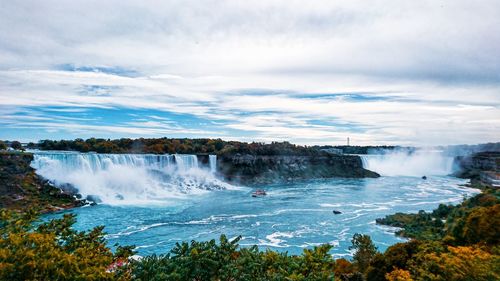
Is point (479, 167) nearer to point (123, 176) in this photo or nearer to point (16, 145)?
point (123, 176)

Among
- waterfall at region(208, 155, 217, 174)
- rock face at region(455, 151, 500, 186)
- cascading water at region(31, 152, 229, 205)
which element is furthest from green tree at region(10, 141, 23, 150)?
rock face at region(455, 151, 500, 186)

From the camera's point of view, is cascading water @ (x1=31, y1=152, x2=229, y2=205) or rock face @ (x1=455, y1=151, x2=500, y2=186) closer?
cascading water @ (x1=31, y1=152, x2=229, y2=205)

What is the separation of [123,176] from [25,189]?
11.2m

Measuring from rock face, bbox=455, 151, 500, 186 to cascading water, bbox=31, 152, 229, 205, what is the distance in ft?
152

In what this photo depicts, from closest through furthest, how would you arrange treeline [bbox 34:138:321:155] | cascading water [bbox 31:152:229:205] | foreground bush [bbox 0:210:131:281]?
1. foreground bush [bbox 0:210:131:281]
2. cascading water [bbox 31:152:229:205]
3. treeline [bbox 34:138:321:155]

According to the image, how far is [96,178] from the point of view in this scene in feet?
144

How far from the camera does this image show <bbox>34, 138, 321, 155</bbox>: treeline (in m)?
69.1

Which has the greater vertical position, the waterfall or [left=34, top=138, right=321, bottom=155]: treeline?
[left=34, top=138, right=321, bottom=155]: treeline

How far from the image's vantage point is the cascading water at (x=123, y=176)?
4166cm

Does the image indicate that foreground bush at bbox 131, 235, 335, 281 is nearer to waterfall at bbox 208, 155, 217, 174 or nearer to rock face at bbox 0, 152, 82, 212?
rock face at bbox 0, 152, 82, 212

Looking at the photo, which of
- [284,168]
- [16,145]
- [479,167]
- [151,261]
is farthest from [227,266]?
[479,167]

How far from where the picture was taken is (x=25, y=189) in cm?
3738

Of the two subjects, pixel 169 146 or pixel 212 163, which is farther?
pixel 169 146

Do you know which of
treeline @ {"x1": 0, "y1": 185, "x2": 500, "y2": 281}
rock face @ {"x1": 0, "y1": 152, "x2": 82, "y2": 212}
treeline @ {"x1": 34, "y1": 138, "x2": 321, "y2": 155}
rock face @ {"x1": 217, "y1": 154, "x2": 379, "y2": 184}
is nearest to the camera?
treeline @ {"x1": 0, "y1": 185, "x2": 500, "y2": 281}
